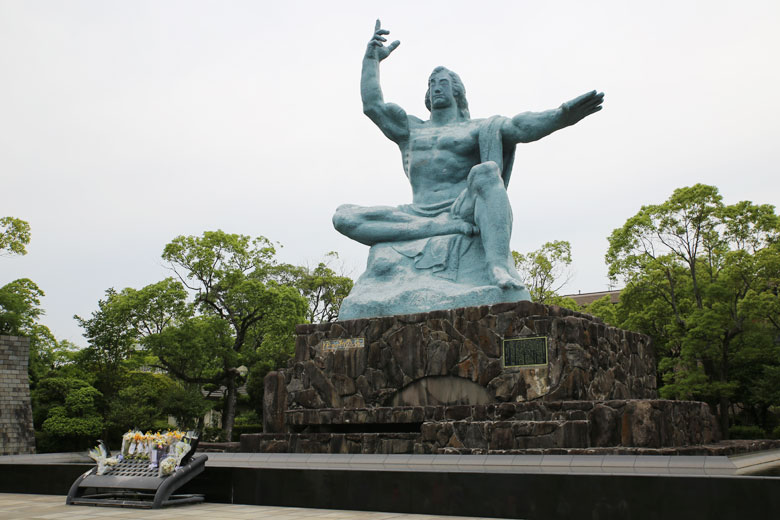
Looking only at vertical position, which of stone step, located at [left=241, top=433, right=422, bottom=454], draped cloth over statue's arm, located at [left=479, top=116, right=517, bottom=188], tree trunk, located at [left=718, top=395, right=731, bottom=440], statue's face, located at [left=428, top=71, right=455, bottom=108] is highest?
statue's face, located at [left=428, top=71, right=455, bottom=108]

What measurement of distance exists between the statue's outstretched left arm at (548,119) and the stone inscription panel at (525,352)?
298cm

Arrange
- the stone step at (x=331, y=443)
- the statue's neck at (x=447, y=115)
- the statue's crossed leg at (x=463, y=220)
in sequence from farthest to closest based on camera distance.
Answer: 1. the statue's neck at (x=447, y=115)
2. the statue's crossed leg at (x=463, y=220)
3. the stone step at (x=331, y=443)

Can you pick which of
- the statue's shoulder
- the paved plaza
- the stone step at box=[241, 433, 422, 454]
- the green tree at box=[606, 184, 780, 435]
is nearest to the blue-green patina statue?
the statue's shoulder

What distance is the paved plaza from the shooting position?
4.49 m

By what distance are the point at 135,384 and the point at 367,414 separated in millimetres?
16036

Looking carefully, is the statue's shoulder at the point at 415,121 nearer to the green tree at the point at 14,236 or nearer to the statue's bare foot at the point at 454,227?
the statue's bare foot at the point at 454,227

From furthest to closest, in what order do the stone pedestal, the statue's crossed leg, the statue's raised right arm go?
1. the statue's raised right arm
2. the statue's crossed leg
3. the stone pedestal

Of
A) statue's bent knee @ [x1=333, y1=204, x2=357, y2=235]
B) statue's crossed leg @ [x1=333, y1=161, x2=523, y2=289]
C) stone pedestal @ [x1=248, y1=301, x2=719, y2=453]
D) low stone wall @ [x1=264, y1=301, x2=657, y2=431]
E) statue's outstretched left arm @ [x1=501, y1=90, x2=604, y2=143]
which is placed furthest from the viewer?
statue's bent knee @ [x1=333, y1=204, x2=357, y2=235]

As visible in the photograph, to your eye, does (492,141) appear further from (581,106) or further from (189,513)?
(189,513)

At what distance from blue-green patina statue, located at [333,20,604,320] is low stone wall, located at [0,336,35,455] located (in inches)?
551

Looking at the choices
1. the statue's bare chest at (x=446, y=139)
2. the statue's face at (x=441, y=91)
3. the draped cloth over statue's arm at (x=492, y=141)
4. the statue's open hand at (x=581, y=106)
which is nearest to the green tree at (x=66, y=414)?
the statue's bare chest at (x=446, y=139)

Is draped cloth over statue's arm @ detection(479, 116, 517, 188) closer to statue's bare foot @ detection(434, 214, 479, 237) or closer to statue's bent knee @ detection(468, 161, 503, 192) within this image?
statue's bent knee @ detection(468, 161, 503, 192)

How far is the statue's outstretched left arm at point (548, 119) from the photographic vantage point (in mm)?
8367

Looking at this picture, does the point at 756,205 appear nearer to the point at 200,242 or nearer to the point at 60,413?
the point at 200,242
